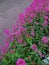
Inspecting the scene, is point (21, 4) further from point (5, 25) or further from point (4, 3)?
point (5, 25)

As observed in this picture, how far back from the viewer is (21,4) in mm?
7879

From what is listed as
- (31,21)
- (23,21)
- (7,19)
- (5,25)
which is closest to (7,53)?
(23,21)

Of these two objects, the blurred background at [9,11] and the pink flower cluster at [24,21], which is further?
the blurred background at [9,11]

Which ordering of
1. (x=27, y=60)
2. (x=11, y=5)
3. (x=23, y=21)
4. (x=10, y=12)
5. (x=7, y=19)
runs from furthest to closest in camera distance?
(x=11, y=5) < (x=10, y=12) < (x=7, y=19) < (x=23, y=21) < (x=27, y=60)

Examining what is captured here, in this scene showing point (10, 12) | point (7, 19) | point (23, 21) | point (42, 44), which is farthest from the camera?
point (10, 12)

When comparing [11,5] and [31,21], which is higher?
[11,5]

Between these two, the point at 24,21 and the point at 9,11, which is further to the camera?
the point at 9,11

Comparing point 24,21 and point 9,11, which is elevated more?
point 9,11

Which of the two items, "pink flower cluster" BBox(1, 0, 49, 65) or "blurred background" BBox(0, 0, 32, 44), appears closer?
"pink flower cluster" BBox(1, 0, 49, 65)

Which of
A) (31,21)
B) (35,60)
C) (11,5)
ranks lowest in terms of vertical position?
(35,60)

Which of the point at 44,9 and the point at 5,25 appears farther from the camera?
the point at 5,25

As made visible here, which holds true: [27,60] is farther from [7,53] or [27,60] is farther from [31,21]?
[31,21]

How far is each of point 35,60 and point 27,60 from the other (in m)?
0.12

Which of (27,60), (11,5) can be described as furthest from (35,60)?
(11,5)
